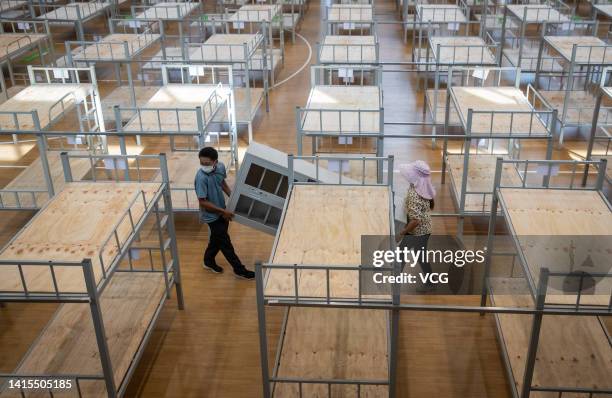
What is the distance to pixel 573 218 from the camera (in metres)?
4.15

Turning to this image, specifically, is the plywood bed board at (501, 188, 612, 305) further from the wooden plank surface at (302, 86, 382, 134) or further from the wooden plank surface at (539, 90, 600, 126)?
the wooden plank surface at (539, 90, 600, 126)

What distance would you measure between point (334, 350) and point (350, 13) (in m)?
8.19

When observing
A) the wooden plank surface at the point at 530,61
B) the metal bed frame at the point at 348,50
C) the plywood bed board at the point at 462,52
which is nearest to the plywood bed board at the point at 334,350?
the metal bed frame at the point at 348,50

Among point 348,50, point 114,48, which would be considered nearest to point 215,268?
point 348,50

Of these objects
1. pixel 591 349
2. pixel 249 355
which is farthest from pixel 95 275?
pixel 591 349

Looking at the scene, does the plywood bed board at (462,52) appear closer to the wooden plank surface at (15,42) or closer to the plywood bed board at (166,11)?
the plywood bed board at (166,11)

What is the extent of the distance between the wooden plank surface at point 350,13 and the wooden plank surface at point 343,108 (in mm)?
4407

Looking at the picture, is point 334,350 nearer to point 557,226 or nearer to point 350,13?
point 557,226

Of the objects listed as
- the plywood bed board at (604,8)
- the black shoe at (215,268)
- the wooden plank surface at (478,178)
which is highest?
the plywood bed board at (604,8)

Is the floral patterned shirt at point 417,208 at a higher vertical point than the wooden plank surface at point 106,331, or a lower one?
higher

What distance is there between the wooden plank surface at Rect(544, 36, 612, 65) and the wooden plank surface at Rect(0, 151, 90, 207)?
6.21m

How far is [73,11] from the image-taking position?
12852 mm

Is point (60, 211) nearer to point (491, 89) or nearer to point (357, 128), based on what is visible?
point (357, 128)

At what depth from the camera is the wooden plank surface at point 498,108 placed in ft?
20.0
